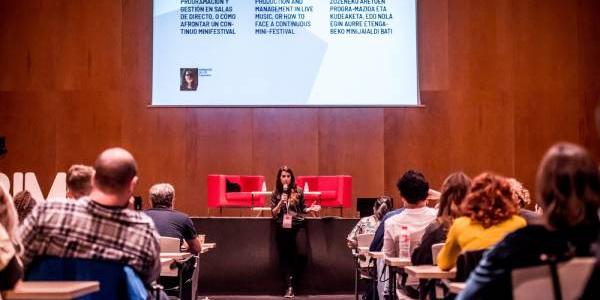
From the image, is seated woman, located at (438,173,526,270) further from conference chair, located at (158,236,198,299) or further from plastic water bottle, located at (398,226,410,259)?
conference chair, located at (158,236,198,299)

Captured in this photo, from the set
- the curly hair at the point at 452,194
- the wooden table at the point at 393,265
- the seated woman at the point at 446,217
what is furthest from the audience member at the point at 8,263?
the curly hair at the point at 452,194

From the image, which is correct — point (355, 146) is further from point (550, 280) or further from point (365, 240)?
point (550, 280)

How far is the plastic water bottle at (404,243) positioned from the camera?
15.2 feet

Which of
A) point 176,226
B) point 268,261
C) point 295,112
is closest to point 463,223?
point 176,226

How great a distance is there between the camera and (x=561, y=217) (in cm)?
245

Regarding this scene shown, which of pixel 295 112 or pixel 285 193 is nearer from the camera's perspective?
pixel 285 193

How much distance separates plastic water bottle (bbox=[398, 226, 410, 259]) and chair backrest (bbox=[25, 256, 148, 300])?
2.04 metres

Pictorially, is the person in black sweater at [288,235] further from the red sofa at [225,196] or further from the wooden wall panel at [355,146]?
the wooden wall panel at [355,146]

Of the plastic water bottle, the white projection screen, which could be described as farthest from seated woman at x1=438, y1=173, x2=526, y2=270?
the white projection screen

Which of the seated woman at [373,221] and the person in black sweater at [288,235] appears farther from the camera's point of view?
the person in black sweater at [288,235]

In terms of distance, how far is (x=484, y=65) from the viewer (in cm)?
1085

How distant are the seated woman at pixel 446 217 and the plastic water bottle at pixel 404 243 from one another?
292 millimetres

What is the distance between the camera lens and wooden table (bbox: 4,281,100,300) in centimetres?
258

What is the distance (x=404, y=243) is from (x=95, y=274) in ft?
7.18
